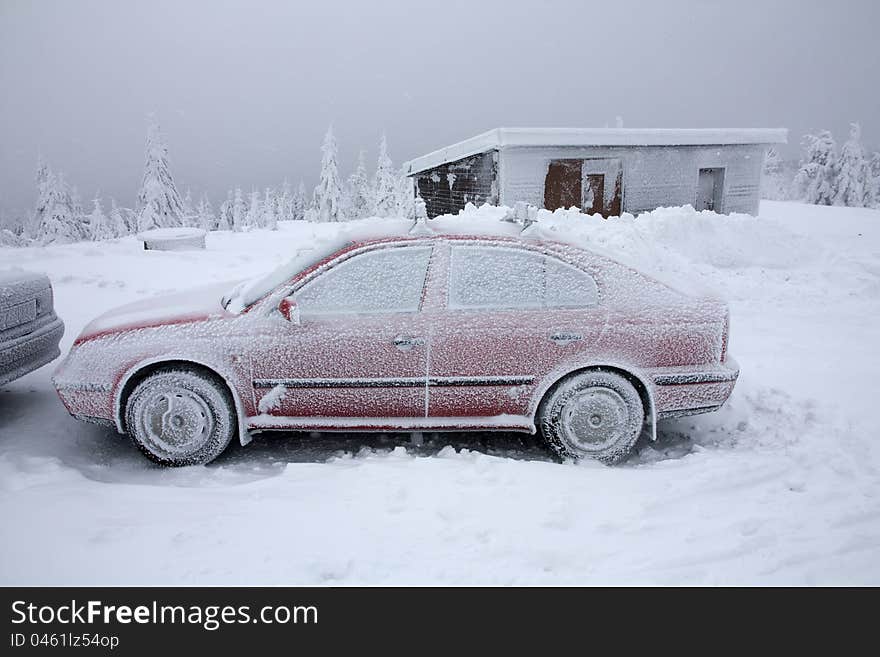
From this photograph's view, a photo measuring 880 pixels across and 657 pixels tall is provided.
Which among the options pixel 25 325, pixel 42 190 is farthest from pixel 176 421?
pixel 42 190

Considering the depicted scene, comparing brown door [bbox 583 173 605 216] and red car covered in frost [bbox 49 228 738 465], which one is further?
brown door [bbox 583 173 605 216]

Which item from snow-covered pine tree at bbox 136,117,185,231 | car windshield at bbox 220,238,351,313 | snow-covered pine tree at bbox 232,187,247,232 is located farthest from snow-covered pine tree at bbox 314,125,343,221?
car windshield at bbox 220,238,351,313

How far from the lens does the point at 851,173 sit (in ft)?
141

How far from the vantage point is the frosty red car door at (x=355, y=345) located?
392 cm

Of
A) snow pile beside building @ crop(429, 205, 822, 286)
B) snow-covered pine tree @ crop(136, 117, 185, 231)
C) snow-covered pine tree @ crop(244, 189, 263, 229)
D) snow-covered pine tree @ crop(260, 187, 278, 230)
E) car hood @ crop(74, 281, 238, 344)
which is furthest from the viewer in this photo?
snow-covered pine tree @ crop(244, 189, 263, 229)

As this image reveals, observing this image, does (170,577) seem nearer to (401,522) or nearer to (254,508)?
(254,508)

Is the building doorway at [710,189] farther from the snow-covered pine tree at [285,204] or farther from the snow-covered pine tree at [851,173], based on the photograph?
the snow-covered pine tree at [285,204]

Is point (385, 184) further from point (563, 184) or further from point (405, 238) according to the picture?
point (405, 238)

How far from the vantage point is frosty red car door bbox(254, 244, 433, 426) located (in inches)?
154

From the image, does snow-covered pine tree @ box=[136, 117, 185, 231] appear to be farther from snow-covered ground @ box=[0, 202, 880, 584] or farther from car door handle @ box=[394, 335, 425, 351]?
car door handle @ box=[394, 335, 425, 351]

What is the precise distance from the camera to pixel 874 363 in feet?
19.4

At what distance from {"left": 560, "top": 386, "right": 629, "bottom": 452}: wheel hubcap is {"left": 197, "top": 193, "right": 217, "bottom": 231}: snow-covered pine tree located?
9397 centimetres

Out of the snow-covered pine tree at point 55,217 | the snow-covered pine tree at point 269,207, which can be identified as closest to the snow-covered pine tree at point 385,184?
the snow-covered pine tree at point 55,217
